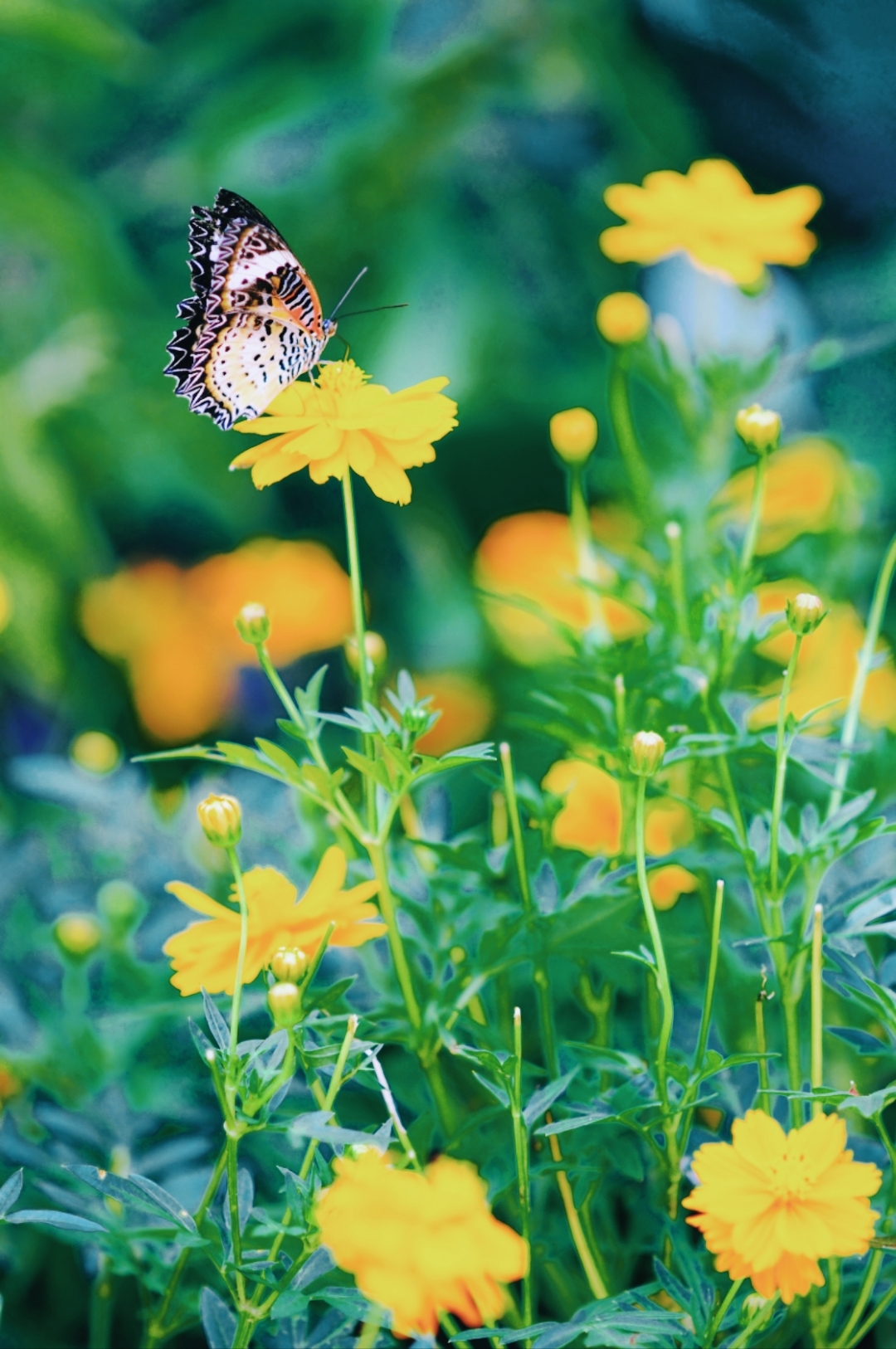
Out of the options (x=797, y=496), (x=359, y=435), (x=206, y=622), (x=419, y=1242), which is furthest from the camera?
(x=206, y=622)

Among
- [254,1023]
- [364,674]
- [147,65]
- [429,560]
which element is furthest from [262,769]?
[147,65]

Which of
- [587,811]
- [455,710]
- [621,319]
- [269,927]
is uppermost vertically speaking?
[621,319]

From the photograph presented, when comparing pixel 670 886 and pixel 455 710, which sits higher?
pixel 670 886

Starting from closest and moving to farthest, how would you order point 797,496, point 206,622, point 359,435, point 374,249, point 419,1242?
point 419,1242 < point 359,435 < point 797,496 < point 206,622 < point 374,249

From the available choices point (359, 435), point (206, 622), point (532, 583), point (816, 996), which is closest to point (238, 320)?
point (359, 435)

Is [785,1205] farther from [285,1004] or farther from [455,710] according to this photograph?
[455,710]

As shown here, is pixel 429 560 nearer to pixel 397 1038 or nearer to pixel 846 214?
pixel 846 214

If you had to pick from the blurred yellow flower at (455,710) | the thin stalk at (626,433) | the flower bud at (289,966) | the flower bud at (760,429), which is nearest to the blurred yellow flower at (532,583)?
the blurred yellow flower at (455,710)
